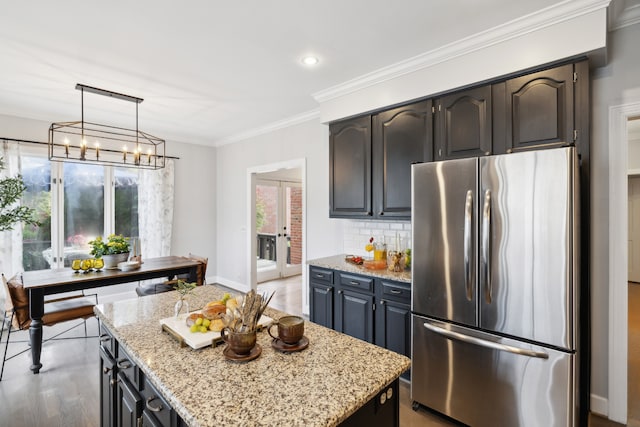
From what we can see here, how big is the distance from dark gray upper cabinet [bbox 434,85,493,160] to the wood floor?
1959mm

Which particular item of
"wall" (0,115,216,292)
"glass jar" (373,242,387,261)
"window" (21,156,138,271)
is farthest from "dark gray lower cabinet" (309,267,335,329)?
"window" (21,156,138,271)

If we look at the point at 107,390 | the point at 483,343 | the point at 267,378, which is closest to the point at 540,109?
the point at 483,343

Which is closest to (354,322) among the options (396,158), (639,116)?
(396,158)

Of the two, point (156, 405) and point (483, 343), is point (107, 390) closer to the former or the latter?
point (156, 405)

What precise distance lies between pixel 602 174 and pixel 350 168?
1.99 metres

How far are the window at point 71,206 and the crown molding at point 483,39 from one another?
3.91 metres

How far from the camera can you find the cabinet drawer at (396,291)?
8.34 feet

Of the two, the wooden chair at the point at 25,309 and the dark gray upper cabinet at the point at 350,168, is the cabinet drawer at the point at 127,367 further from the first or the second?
the dark gray upper cabinet at the point at 350,168

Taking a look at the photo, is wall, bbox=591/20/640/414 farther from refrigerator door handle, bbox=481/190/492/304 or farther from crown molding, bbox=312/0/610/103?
refrigerator door handle, bbox=481/190/492/304

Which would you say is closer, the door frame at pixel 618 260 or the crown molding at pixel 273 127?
the door frame at pixel 618 260

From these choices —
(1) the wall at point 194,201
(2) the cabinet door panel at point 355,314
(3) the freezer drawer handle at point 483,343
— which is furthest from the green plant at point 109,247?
(3) the freezer drawer handle at point 483,343

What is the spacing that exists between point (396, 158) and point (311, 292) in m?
1.56

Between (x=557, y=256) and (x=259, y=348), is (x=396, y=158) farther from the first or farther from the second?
(x=259, y=348)

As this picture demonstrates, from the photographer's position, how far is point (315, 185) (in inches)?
168
